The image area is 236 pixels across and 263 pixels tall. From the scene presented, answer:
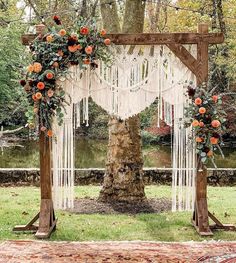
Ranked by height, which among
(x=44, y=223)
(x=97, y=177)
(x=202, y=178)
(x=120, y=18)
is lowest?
(x=44, y=223)

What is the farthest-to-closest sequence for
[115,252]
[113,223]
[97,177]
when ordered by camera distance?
[97,177]
[113,223]
[115,252]

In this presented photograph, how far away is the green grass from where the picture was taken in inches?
216

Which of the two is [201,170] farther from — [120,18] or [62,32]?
[120,18]

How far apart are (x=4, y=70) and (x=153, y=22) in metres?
5.21

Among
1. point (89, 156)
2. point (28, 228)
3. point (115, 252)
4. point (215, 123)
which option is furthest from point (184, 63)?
point (89, 156)

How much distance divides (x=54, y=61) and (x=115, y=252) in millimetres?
2141

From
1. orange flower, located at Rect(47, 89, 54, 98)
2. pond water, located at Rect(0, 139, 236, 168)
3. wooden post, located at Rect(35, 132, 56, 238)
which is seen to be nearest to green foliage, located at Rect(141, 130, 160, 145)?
pond water, located at Rect(0, 139, 236, 168)

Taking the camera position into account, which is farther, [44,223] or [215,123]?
[44,223]

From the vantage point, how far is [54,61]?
548 centimetres

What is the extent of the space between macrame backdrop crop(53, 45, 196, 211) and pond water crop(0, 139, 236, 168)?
27.0 feet

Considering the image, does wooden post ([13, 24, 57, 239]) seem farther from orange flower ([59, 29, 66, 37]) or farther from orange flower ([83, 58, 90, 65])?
orange flower ([83, 58, 90, 65])

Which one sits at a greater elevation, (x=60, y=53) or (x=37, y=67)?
(x=60, y=53)

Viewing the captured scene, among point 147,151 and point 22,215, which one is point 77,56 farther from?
point 147,151

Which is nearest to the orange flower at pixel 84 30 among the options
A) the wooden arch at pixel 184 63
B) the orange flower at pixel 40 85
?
the wooden arch at pixel 184 63
